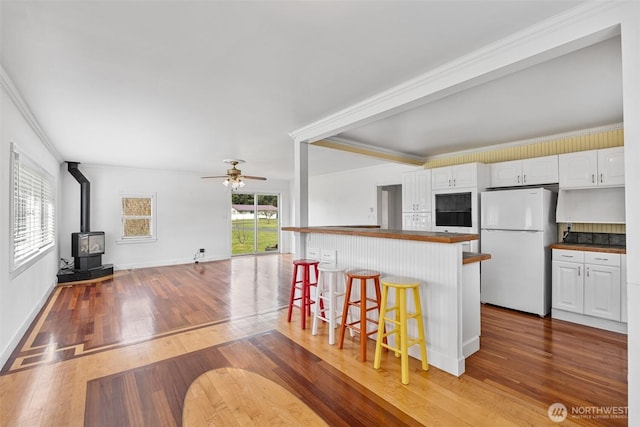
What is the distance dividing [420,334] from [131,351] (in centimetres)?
261

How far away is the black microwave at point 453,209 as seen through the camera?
4.58 metres

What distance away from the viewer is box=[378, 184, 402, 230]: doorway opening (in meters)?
7.21

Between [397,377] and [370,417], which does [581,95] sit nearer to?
[397,377]

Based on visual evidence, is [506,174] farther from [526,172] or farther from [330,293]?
[330,293]

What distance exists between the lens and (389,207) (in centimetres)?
→ 749

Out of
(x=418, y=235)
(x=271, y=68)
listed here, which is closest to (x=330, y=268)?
(x=418, y=235)

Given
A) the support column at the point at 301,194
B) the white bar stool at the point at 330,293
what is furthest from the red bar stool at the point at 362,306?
the support column at the point at 301,194

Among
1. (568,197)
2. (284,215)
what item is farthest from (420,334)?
(284,215)

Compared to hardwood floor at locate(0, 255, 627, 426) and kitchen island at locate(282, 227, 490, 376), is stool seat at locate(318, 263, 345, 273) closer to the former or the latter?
kitchen island at locate(282, 227, 490, 376)

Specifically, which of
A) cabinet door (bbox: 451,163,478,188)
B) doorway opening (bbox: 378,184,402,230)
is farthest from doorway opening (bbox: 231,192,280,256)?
cabinet door (bbox: 451,163,478,188)

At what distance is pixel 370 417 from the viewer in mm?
1896

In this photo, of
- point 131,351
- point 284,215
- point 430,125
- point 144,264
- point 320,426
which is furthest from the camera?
point 284,215

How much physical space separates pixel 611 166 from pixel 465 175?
159cm

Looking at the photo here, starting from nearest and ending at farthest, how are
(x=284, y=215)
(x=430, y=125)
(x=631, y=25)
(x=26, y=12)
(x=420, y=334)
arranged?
(x=631, y=25) < (x=26, y=12) < (x=420, y=334) < (x=430, y=125) < (x=284, y=215)
